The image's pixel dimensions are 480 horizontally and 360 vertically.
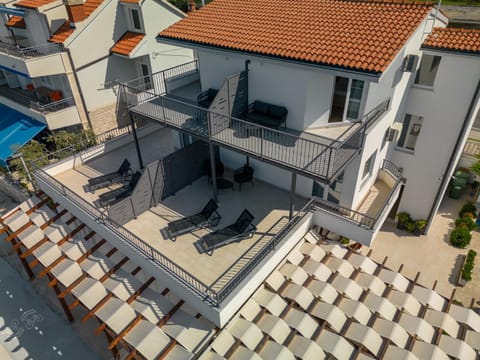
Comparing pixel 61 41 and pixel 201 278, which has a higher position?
pixel 61 41

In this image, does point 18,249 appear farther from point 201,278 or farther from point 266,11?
point 266,11

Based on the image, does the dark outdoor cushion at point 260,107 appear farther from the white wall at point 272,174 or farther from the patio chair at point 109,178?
the patio chair at point 109,178

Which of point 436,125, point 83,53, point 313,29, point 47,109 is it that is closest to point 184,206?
point 313,29

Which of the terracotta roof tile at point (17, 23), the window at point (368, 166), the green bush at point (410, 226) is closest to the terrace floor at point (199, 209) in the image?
the window at point (368, 166)

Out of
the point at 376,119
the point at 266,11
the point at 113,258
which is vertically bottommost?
the point at 113,258

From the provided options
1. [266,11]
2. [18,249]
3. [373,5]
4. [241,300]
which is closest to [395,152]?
[373,5]

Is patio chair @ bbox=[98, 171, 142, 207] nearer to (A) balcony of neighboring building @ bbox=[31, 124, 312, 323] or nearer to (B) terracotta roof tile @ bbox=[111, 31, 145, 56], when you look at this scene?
(A) balcony of neighboring building @ bbox=[31, 124, 312, 323]
